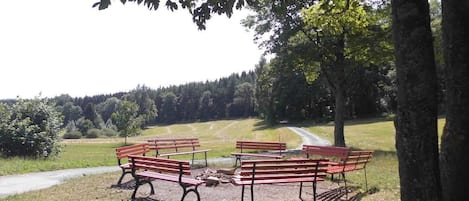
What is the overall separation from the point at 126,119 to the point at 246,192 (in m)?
56.7

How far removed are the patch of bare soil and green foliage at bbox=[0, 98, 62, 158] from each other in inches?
528

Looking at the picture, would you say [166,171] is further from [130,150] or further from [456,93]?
[456,93]

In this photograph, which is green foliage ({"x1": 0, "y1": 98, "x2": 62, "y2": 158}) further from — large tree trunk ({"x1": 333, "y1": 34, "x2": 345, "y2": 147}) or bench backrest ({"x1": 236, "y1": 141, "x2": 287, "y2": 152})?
large tree trunk ({"x1": 333, "y1": 34, "x2": 345, "y2": 147})

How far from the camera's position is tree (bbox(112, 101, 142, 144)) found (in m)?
64.6

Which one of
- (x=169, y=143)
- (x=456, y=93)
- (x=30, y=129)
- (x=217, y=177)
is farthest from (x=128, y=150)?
(x=30, y=129)

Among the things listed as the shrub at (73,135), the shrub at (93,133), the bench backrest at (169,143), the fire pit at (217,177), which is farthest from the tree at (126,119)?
the fire pit at (217,177)

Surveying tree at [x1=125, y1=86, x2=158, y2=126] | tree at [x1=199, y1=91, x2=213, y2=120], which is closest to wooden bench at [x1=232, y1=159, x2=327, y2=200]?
tree at [x1=125, y1=86, x2=158, y2=126]

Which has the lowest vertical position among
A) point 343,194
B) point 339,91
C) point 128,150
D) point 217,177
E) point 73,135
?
point 73,135

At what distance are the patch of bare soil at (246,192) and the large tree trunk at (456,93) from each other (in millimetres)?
3887

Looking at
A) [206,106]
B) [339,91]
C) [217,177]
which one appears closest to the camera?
[217,177]

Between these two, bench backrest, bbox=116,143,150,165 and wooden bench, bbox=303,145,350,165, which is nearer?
bench backrest, bbox=116,143,150,165

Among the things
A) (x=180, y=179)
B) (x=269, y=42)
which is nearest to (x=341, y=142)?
(x=269, y=42)

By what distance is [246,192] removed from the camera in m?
10.1

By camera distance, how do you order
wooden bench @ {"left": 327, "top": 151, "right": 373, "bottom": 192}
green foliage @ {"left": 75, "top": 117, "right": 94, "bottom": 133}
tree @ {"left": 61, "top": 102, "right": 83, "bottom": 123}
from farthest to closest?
tree @ {"left": 61, "top": 102, "right": 83, "bottom": 123}, green foliage @ {"left": 75, "top": 117, "right": 94, "bottom": 133}, wooden bench @ {"left": 327, "top": 151, "right": 373, "bottom": 192}
